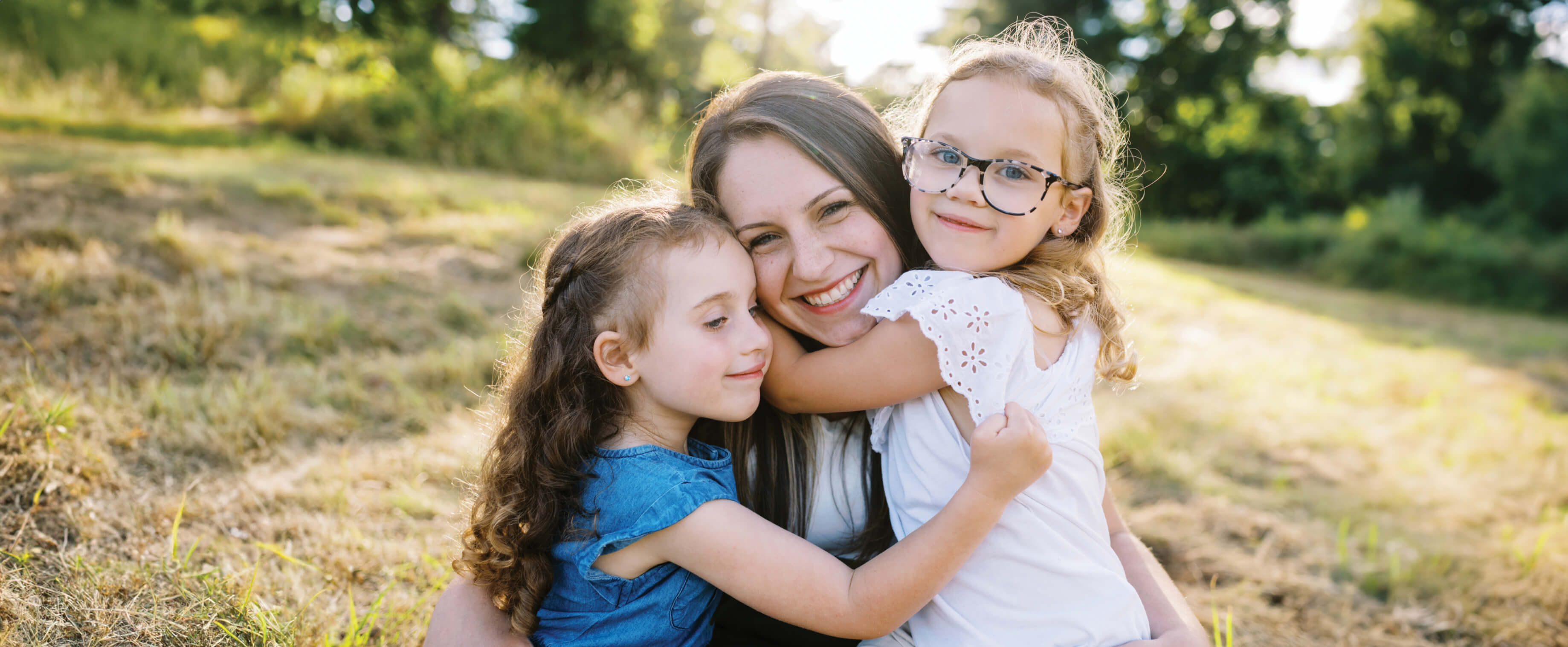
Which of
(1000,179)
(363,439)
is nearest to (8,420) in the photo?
(363,439)

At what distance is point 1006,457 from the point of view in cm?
151

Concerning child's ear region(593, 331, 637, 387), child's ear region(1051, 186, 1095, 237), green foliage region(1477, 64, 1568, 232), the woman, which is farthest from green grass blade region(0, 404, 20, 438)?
green foliage region(1477, 64, 1568, 232)

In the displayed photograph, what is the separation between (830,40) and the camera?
1235 inches

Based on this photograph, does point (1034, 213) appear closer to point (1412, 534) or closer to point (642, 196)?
point (642, 196)

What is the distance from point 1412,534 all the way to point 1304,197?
17502 mm

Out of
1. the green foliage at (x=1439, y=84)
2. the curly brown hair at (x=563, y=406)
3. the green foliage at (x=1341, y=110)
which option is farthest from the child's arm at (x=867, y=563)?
the green foliage at (x=1439, y=84)

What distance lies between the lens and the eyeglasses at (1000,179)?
1.74 m

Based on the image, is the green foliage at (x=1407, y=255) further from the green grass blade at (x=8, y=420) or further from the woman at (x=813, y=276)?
the green grass blade at (x=8, y=420)

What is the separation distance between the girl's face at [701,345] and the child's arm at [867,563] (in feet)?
0.74

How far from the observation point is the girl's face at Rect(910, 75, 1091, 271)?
68.6 inches

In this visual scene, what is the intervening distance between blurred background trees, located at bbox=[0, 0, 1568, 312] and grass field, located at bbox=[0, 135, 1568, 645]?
135 centimetres

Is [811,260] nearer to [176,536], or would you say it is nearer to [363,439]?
[176,536]

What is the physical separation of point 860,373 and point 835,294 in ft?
0.77

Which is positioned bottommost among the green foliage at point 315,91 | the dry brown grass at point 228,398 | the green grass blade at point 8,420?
the green foliage at point 315,91
